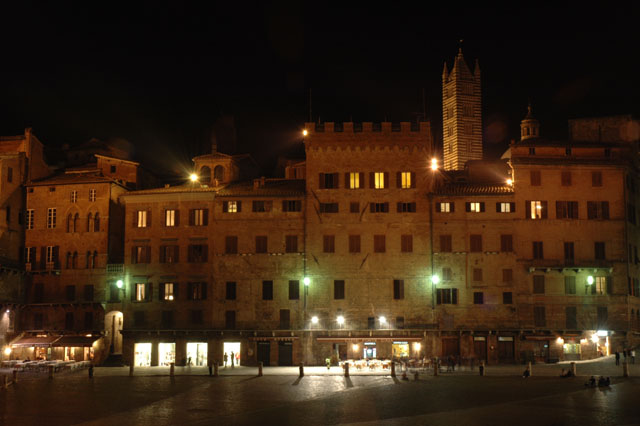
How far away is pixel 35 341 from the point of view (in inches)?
2490

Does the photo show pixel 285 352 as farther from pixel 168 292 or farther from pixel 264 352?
pixel 168 292

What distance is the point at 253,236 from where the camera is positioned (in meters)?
62.2


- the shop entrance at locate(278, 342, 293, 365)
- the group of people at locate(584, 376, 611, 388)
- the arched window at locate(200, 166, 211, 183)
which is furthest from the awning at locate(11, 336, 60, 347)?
the group of people at locate(584, 376, 611, 388)

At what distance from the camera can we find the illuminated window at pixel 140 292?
207ft

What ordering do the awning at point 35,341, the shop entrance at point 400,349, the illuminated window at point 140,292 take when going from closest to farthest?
the shop entrance at point 400,349 → the awning at point 35,341 → the illuminated window at point 140,292

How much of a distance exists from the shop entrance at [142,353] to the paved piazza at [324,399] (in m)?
→ 10.1

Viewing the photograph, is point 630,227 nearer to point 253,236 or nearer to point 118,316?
point 253,236

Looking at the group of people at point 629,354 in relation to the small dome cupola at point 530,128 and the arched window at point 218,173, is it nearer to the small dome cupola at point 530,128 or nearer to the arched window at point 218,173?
the small dome cupola at point 530,128

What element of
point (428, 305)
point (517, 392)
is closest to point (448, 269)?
point (428, 305)

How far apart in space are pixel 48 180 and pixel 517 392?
4478 centimetres

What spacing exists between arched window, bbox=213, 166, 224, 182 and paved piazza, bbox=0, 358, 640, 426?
21559 mm

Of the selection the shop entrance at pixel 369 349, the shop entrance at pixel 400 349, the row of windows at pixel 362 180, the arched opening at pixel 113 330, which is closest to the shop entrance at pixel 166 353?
the arched opening at pixel 113 330

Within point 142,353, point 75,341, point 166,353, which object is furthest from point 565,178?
point 75,341

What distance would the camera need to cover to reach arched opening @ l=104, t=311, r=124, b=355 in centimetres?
6438
